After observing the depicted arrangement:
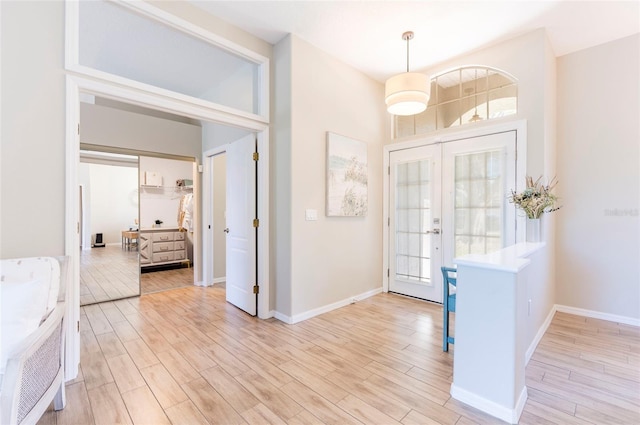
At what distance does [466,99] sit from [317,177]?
86.1 inches

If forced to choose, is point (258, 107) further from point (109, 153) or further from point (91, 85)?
point (109, 153)

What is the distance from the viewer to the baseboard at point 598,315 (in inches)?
122

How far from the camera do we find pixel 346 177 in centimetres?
373

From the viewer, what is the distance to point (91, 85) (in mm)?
2133

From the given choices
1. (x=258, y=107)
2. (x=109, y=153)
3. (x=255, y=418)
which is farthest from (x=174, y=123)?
(x=255, y=418)

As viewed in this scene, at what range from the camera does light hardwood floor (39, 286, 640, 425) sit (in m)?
1.72

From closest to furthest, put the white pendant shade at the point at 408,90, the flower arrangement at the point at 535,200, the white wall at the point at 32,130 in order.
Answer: the white wall at the point at 32,130, the white pendant shade at the point at 408,90, the flower arrangement at the point at 535,200

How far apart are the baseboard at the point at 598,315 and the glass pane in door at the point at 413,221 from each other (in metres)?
1.57

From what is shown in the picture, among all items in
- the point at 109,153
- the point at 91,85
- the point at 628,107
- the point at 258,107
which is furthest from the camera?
the point at 109,153

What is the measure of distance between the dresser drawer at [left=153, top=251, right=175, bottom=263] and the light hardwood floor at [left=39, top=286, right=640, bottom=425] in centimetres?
196

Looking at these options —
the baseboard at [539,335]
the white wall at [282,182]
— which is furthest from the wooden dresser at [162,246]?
the baseboard at [539,335]

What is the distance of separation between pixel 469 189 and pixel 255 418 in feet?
10.8

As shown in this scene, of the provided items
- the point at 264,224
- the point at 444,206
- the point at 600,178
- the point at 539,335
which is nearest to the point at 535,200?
the point at 444,206

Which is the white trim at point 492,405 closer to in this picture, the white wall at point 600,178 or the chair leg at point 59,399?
the white wall at point 600,178
